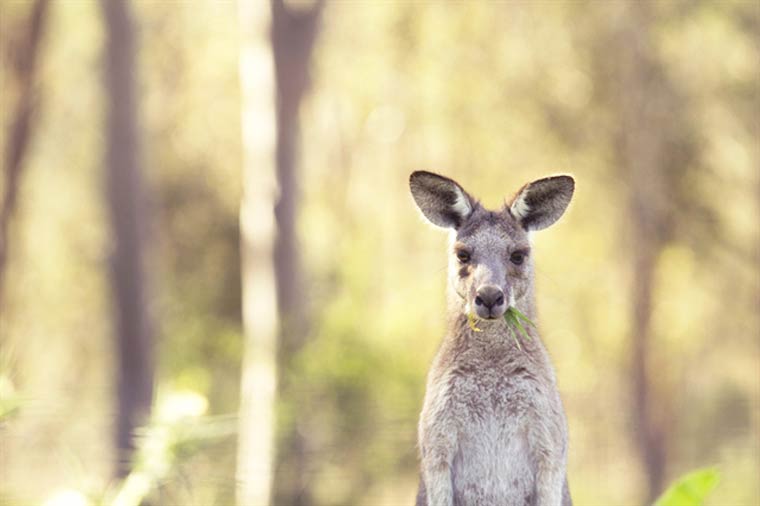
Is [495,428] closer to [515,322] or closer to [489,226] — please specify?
[515,322]

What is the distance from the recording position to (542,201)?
4309 millimetres

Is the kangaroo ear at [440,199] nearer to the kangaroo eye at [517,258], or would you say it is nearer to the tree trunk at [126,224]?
the kangaroo eye at [517,258]

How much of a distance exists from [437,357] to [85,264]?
22.2 meters

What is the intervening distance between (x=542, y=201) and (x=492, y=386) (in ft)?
2.09

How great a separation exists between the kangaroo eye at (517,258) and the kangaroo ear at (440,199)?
25cm

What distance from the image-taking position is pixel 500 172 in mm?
22297

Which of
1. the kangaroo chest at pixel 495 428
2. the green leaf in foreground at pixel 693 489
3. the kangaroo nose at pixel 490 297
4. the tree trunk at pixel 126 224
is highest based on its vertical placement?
the tree trunk at pixel 126 224

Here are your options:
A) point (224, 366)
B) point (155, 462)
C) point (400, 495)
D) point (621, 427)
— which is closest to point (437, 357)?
point (155, 462)

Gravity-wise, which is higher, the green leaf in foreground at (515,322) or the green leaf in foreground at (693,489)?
the green leaf in foreground at (515,322)

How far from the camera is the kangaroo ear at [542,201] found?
4.20 m

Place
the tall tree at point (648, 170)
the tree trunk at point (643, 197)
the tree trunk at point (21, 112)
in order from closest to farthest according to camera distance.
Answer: the tree trunk at point (21, 112)
the tree trunk at point (643, 197)
the tall tree at point (648, 170)

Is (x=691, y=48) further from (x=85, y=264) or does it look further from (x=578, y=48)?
(x=85, y=264)

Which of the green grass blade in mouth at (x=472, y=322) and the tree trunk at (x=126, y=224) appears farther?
the tree trunk at (x=126, y=224)

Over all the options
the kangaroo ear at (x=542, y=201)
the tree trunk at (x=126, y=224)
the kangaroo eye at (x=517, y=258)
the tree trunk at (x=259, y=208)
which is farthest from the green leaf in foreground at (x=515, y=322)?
the tree trunk at (x=126, y=224)
